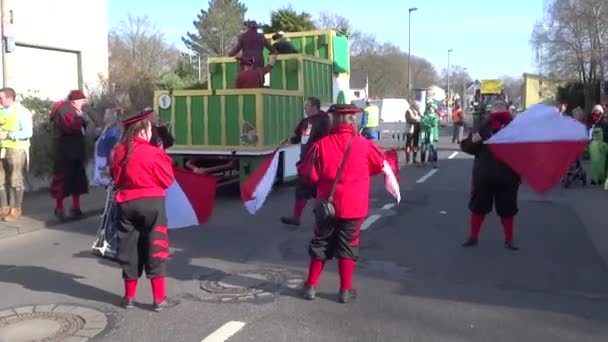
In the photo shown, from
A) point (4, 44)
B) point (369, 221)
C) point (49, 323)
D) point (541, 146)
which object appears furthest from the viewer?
point (4, 44)

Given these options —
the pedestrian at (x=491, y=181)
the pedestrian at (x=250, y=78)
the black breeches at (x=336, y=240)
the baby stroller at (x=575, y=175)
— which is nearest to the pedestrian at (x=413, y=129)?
the baby stroller at (x=575, y=175)

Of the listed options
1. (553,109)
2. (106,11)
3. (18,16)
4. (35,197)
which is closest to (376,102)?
(106,11)

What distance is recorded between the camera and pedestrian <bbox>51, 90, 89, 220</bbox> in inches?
393

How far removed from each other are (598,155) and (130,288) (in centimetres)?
1161

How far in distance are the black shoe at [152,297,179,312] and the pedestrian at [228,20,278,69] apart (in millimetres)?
8206

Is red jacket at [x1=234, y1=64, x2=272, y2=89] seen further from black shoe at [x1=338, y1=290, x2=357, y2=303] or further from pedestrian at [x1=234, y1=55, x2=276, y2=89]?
black shoe at [x1=338, y1=290, x2=357, y2=303]

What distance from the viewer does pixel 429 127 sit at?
18.8m

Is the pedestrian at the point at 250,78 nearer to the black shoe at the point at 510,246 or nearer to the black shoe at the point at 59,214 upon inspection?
the black shoe at the point at 59,214

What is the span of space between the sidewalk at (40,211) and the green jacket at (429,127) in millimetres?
9043

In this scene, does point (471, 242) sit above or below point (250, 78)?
below

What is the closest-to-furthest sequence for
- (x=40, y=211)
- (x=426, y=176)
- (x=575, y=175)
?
(x=40, y=211)
(x=575, y=175)
(x=426, y=176)

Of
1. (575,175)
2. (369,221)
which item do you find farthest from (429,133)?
(369,221)

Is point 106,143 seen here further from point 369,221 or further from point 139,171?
point 369,221

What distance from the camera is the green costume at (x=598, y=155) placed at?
14539 mm
